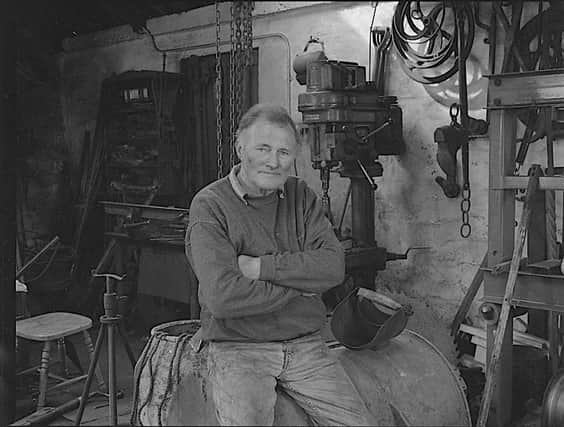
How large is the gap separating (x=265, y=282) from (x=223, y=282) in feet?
0.48

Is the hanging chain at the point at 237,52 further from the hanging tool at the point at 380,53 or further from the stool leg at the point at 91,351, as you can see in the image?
the stool leg at the point at 91,351

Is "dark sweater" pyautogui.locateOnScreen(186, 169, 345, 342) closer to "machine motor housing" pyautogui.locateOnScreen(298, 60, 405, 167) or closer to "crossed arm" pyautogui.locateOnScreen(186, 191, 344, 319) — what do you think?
"crossed arm" pyautogui.locateOnScreen(186, 191, 344, 319)

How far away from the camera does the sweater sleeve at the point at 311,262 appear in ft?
8.04

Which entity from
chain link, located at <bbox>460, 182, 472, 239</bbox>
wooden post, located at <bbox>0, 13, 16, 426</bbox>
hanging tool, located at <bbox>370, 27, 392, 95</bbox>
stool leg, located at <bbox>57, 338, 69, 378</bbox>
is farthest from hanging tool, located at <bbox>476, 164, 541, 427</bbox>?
stool leg, located at <bbox>57, 338, 69, 378</bbox>

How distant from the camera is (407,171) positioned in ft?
15.6

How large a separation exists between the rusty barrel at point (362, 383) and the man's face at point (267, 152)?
0.67m

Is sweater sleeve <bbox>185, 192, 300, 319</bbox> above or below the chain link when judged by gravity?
below

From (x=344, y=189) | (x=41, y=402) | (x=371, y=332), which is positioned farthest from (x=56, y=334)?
(x=344, y=189)

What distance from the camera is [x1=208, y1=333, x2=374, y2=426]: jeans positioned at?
242 cm

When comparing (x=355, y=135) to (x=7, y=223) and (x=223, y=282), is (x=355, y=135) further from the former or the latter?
(x=223, y=282)

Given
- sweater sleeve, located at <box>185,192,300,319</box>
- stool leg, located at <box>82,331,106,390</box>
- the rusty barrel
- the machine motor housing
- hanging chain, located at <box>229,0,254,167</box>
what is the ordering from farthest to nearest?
1. stool leg, located at <box>82,331,106,390</box>
2. the machine motor housing
3. hanging chain, located at <box>229,0,254,167</box>
4. the rusty barrel
5. sweater sleeve, located at <box>185,192,300,319</box>

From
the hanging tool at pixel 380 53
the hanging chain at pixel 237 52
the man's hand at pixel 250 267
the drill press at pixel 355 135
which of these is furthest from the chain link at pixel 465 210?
the man's hand at pixel 250 267

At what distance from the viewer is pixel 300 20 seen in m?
4.72

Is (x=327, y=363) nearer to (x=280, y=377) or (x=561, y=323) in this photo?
(x=280, y=377)
